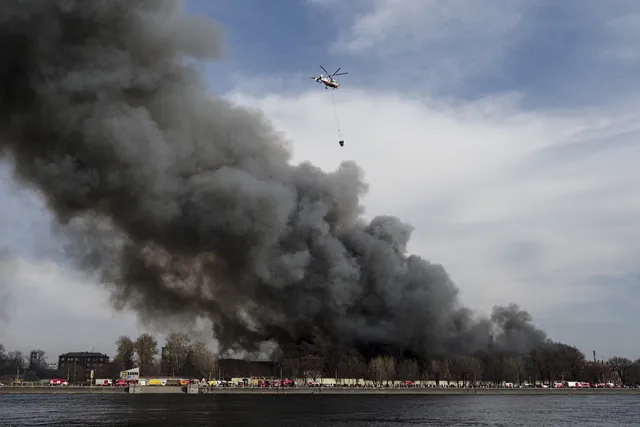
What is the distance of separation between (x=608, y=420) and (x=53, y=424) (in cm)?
4733

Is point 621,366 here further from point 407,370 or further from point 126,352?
point 126,352

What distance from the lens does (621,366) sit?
17075 centimetres

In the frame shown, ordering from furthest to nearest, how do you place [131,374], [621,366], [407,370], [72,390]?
[621,366], [131,374], [407,370], [72,390]

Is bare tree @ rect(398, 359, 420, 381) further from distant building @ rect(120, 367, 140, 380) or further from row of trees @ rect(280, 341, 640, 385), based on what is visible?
distant building @ rect(120, 367, 140, 380)

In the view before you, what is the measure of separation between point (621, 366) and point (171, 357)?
115498 mm

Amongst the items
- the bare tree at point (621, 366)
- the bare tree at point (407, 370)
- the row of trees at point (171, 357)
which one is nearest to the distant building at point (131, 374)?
the row of trees at point (171, 357)

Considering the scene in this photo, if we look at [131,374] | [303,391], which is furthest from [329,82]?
[131,374]

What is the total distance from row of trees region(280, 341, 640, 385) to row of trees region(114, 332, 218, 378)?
22.5m

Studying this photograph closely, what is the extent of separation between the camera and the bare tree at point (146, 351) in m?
141

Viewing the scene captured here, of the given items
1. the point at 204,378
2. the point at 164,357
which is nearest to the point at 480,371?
the point at 204,378

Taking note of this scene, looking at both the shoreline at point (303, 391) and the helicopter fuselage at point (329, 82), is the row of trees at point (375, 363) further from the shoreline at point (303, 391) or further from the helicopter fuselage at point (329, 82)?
the helicopter fuselage at point (329, 82)

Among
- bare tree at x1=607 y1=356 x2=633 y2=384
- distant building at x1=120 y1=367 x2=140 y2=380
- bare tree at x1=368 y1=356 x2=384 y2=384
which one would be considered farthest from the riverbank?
bare tree at x1=607 y1=356 x2=633 y2=384

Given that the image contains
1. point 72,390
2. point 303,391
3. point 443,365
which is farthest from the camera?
point 443,365

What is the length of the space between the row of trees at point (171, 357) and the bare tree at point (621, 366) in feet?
350
